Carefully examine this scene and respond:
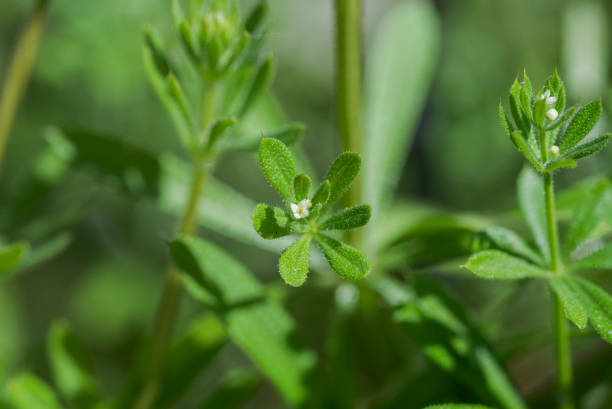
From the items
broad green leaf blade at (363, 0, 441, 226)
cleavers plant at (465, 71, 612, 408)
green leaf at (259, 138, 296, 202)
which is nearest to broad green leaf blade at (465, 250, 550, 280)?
cleavers plant at (465, 71, 612, 408)

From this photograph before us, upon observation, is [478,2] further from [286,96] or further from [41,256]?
[41,256]

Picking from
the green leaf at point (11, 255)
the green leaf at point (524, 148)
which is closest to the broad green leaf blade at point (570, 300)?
the green leaf at point (524, 148)

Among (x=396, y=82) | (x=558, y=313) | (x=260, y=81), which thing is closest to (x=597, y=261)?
(x=558, y=313)

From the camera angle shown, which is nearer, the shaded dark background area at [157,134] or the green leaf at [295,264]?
the green leaf at [295,264]

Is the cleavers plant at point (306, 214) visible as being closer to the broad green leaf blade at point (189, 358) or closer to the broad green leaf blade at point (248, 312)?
the broad green leaf blade at point (248, 312)

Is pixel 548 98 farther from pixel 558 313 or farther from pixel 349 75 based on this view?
pixel 349 75

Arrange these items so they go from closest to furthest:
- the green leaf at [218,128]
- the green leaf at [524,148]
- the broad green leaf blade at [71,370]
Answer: the green leaf at [524,148]
the green leaf at [218,128]
the broad green leaf blade at [71,370]

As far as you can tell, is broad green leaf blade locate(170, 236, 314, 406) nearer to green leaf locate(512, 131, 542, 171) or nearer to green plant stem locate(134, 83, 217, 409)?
green plant stem locate(134, 83, 217, 409)
